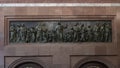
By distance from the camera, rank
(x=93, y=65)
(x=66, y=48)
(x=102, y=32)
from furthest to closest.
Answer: (x=102, y=32)
(x=93, y=65)
(x=66, y=48)

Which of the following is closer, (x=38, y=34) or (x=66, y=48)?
(x=66, y=48)

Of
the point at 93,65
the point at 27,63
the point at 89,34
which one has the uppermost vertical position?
the point at 89,34

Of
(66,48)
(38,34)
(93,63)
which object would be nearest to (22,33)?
(38,34)

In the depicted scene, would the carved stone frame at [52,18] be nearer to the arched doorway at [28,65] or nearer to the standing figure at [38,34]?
the standing figure at [38,34]

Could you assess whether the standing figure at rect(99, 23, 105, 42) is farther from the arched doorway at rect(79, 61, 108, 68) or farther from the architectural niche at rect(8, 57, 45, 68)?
the architectural niche at rect(8, 57, 45, 68)

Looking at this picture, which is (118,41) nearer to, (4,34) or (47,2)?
(47,2)

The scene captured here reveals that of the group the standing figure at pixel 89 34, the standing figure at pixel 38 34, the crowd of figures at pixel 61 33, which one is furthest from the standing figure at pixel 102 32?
the standing figure at pixel 38 34

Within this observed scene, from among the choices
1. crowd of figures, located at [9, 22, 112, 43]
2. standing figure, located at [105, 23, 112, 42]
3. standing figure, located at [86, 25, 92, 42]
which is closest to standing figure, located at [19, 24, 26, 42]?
crowd of figures, located at [9, 22, 112, 43]

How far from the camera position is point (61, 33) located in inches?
548

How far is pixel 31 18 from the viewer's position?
13875 millimetres

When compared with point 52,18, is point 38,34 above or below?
below

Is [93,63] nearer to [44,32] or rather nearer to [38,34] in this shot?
[44,32]

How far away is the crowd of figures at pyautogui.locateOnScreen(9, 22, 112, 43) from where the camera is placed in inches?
547

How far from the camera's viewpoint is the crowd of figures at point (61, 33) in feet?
45.5
